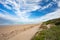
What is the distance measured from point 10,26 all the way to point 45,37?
4.78 m

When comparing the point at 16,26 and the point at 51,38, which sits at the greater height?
the point at 16,26

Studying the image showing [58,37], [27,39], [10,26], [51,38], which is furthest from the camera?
[10,26]

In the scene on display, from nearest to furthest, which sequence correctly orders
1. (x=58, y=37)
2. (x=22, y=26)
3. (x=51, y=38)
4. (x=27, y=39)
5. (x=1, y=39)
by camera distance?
1. (x=51, y=38)
2. (x=58, y=37)
3. (x=27, y=39)
4. (x=1, y=39)
5. (x=22, y=26)

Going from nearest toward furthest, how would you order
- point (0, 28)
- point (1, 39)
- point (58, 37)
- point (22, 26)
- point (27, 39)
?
point (58, 37) < point (27, 39) < point (1, 39) < point (0, 28) < point (22, 26)

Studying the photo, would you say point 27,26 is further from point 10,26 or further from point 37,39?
point 37,39

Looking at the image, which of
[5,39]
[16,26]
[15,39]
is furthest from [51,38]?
[16,26]

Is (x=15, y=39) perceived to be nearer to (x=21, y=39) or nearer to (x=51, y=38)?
(x=21, y=39)

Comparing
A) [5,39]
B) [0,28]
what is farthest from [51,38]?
[0,28]

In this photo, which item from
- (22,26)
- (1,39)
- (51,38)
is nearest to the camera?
(51,38)

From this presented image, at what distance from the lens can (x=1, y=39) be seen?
20.5 ft

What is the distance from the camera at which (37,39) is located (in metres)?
4.84

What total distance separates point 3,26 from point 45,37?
180 inches

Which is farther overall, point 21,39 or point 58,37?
point 21,39

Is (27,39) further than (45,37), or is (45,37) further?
(27,39)
